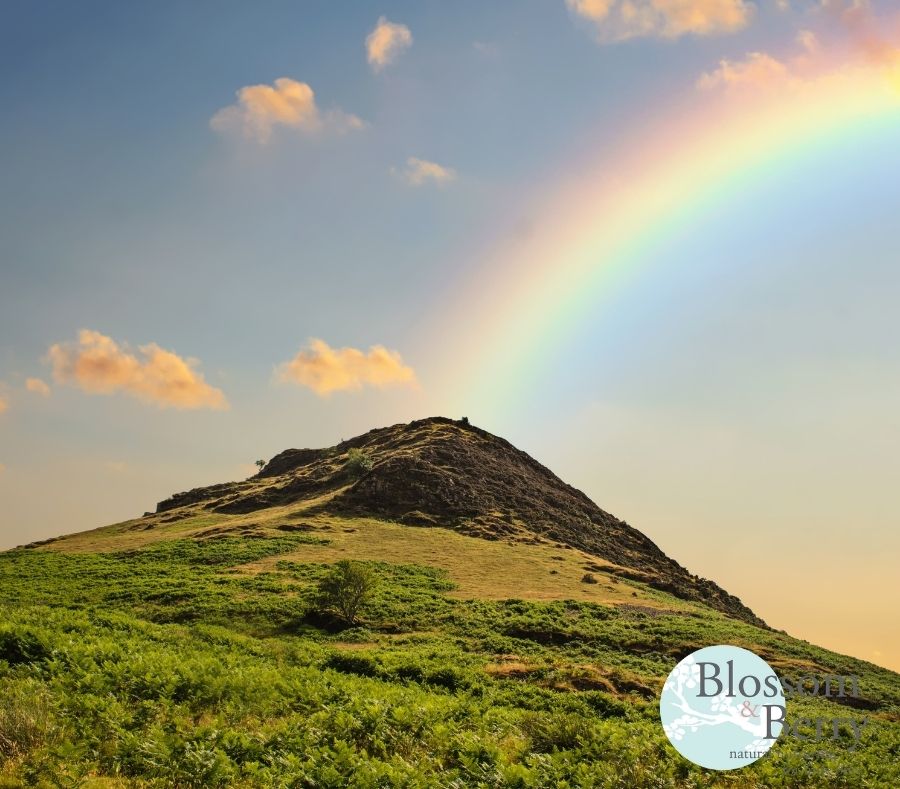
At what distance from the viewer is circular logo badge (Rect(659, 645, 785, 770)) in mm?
14367

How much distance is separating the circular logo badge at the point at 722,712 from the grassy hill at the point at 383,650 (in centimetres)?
58

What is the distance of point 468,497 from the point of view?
79.3 m

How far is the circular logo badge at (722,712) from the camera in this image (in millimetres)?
14367

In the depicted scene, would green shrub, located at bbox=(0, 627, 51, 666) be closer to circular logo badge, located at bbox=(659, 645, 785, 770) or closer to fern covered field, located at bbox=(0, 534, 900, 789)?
fern covered field, located at bbox=(0, 534, 900, 789)

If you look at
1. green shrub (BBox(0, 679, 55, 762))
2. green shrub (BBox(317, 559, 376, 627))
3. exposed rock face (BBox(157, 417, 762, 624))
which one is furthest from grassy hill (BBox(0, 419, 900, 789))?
green shrub (BBox(317, 559, 376, 627))

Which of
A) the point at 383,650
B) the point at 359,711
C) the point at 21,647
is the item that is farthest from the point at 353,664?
the point at 21,647

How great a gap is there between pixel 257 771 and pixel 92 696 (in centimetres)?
494

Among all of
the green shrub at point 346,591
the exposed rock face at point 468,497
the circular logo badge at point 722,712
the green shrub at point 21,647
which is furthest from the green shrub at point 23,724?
the exposed rock face at point 468,497

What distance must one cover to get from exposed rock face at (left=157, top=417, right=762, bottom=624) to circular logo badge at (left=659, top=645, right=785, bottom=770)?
46.6 m

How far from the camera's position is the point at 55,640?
16.9 metres

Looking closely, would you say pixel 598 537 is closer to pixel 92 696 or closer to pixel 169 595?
pixel 169 595

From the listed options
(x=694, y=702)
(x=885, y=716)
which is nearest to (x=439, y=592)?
Result: (x=885, y=716)

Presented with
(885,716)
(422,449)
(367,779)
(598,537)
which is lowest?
(885,716)

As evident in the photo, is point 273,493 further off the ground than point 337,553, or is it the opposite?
point 273,493
